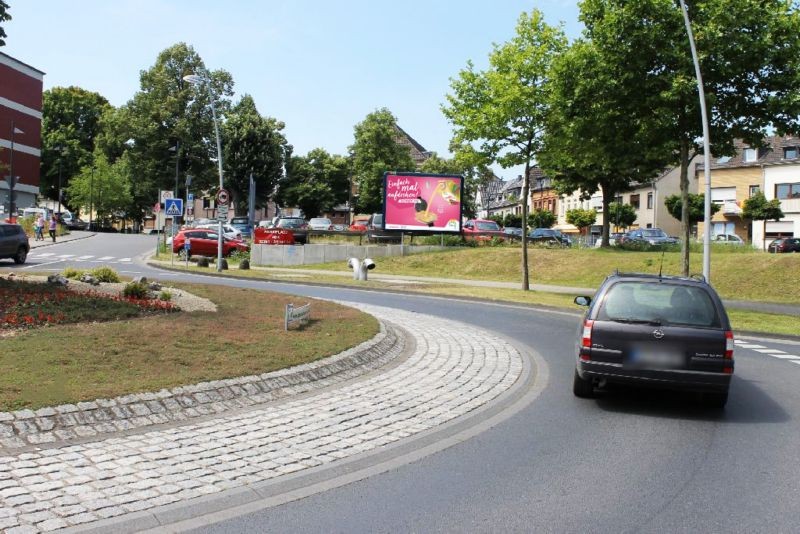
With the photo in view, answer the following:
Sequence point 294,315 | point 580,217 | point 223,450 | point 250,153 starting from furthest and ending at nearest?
point 580,217 < point 250,153 < point 294,315 < point 223,450

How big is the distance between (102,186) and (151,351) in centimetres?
7343

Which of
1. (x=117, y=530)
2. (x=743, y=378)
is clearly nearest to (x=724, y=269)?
(x=743, y=378)

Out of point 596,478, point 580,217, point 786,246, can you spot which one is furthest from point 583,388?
point 580,217

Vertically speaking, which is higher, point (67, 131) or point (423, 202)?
point (67, 131)

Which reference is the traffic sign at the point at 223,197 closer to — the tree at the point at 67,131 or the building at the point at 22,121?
the building at the point at 22,121

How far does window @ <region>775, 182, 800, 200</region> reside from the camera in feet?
200

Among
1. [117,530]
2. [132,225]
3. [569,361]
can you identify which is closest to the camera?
[117,530]

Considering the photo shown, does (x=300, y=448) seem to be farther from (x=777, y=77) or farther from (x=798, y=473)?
(x=777, y=77)

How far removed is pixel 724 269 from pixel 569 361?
19.8 metres

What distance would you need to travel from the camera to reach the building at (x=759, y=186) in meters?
60.9

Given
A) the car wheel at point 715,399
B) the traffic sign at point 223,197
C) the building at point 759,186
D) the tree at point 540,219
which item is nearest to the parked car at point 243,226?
the traffic sign at point 223,197

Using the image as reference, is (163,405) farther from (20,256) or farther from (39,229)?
(39,229)

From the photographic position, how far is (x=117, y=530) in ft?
13.6

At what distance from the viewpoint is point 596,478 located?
17.6 feet
